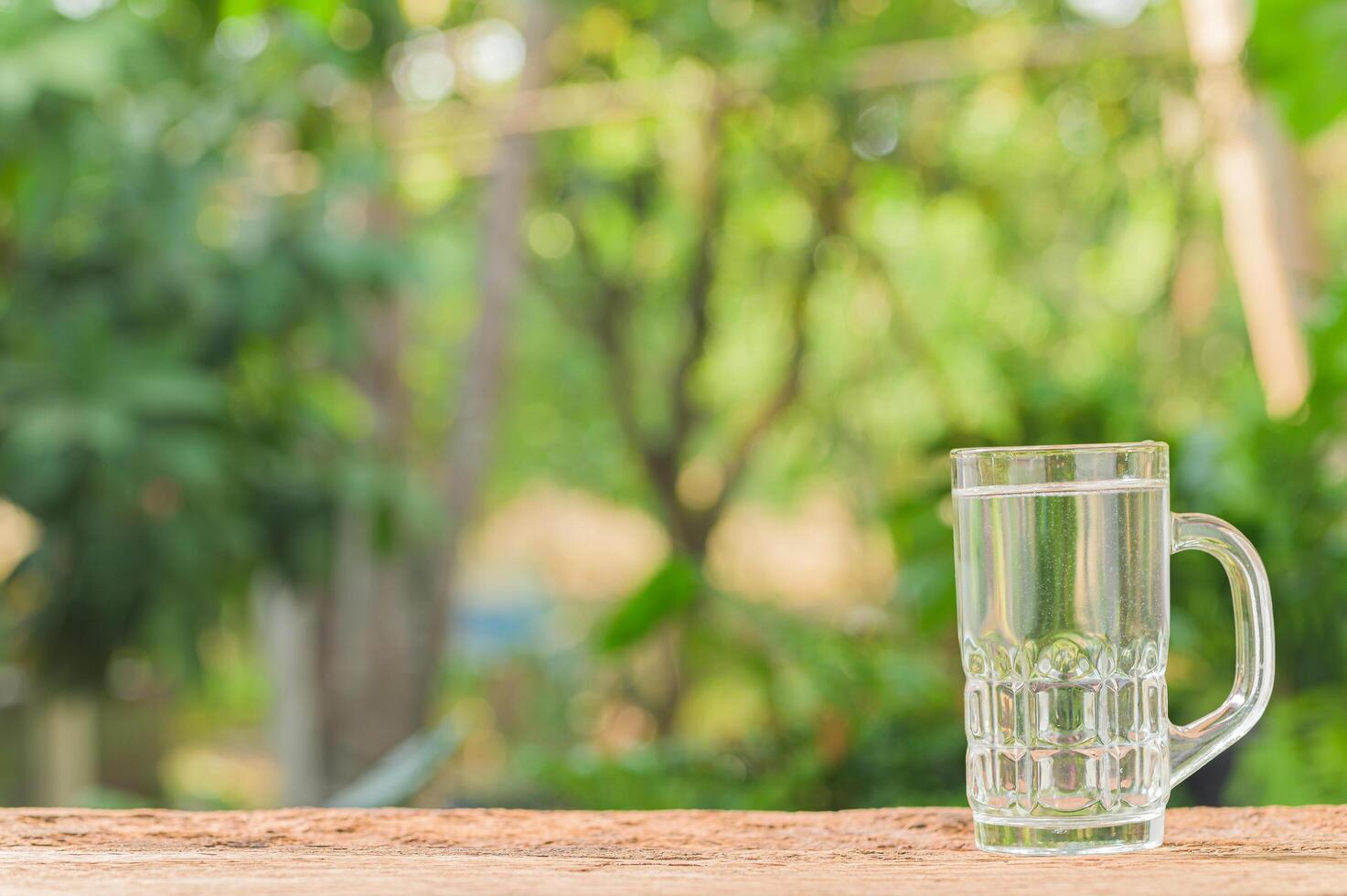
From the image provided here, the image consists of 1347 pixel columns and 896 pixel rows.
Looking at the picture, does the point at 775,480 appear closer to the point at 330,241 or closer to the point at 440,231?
the point at 440,231

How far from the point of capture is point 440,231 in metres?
8.12

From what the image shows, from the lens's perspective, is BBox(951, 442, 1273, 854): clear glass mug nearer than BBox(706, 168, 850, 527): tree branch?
Yes

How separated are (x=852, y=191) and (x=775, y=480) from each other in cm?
266

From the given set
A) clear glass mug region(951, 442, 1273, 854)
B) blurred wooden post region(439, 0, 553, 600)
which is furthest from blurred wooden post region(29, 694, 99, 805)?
clear glass mug region(951, 442, 1273, 854)

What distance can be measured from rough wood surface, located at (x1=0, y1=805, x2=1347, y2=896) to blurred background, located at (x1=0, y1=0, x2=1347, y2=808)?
711 millimetres

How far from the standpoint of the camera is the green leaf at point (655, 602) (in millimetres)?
2961

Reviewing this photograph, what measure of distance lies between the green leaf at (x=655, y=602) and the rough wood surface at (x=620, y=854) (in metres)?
A: 2.24

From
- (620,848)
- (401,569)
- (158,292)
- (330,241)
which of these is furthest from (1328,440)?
(401,569)

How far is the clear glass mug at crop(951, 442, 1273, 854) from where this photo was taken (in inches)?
22.3

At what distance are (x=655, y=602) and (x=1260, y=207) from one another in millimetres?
1652

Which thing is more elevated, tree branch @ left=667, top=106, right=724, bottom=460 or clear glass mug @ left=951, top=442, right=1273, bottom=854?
tree branch @ left=667, top=106, right=724, bottom=460

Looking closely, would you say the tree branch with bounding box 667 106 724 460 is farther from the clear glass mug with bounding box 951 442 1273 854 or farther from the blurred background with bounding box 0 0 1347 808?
the clear glass mug with bounding box 951 442 1273 854

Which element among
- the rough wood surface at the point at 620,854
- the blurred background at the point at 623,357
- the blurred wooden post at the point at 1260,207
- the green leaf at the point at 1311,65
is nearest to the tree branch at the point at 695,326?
the blurred background at the point at 623,357

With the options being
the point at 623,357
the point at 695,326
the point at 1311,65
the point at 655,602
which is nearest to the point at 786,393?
the point at 695,326
